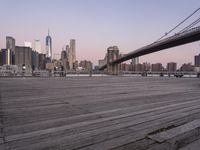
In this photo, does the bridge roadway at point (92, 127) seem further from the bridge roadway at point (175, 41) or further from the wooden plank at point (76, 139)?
the bridge roadway at point (175, 41)

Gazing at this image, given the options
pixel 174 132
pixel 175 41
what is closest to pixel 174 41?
pixel 175 41

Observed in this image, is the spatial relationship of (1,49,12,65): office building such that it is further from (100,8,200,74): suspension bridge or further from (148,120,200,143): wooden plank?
(148,120,200,143): wooden plank

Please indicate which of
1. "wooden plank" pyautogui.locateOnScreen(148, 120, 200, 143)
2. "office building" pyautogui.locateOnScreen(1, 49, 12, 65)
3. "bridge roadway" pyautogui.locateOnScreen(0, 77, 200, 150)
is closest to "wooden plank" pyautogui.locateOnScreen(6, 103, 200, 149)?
"bridge roadway" pyautogui.locateOnScreen(0, 77, 200, 150)

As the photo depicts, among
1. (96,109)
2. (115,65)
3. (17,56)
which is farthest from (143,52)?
(17,56)

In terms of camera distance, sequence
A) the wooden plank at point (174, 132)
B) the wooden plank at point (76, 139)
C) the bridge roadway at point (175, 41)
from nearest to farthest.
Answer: the wooden plank at point (76, 139) < the wooden plank at point (174, 132) < the bridge roadway at point (175, 41)

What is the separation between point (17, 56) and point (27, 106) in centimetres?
10030

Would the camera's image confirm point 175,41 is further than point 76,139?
Yes

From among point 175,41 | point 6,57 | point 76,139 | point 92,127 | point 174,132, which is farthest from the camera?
point 6,57

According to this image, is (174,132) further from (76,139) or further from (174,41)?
(174,41)

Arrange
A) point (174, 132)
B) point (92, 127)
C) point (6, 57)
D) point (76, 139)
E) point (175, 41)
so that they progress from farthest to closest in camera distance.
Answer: point (6, 57) < point (175, 41) < point (92, 127) < point (174, 132) < point (76, 139)

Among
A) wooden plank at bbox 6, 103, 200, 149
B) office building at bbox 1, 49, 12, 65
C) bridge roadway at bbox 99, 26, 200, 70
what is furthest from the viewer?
office building at bbox 1, 49, 12, 65

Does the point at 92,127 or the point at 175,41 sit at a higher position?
the point at 175,41

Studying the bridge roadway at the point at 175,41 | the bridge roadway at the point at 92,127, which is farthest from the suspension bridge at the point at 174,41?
the bridge roadway at the point at 92,127

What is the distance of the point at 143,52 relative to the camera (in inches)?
1813
